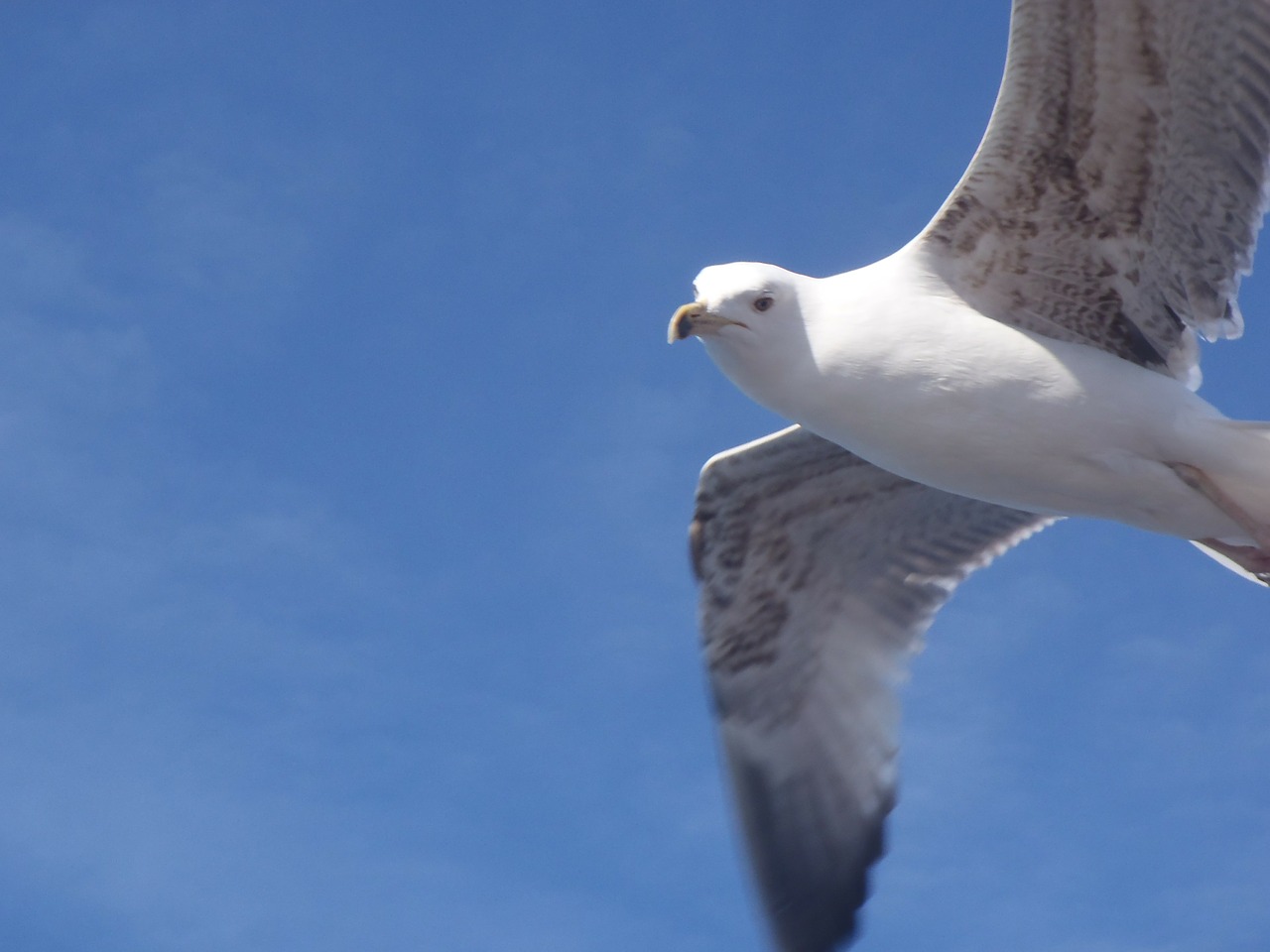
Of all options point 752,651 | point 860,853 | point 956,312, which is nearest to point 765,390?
point 956,312

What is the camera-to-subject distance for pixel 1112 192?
22.1 ft

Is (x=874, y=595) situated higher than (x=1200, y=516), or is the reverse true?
(x=874, y=595)

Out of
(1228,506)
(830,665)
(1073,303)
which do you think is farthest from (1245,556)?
(830,665)

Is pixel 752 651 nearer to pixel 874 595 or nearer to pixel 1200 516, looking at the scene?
pixel 874 595

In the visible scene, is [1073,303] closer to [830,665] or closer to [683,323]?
[683,323]

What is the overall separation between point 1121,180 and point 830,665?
297cm

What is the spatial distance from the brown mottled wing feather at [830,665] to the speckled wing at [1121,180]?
150 cm

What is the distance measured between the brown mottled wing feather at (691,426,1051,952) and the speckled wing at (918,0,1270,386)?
1.50 m

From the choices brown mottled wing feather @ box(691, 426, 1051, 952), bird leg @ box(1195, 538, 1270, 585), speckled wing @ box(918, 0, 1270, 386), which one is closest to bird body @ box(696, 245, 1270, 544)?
speckled wing @ box(918, 0, 1270, 386)

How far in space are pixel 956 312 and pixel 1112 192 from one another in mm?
814

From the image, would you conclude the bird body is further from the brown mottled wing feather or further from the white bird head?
the brown mottled wing feather

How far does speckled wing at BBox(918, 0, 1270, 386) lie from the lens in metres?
6.34

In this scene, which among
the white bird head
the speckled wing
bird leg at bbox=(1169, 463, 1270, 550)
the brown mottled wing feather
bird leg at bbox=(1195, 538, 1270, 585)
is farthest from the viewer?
the brown mottled wing feather

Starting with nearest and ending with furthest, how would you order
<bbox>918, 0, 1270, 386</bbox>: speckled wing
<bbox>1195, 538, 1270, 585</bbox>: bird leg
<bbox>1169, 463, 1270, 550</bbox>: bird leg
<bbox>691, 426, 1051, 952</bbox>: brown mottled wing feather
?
<bbox>918, 0, 1270, 386</bbox>: speckled wing < <bbox>1169, 463, 1270, 550</bbox>: bird leg < <bbox>1195, 538, 1270, 585</bbox>: bird leg < <bbox>691, 426, 1051, 952</bbox>: brown mottled wing feather
